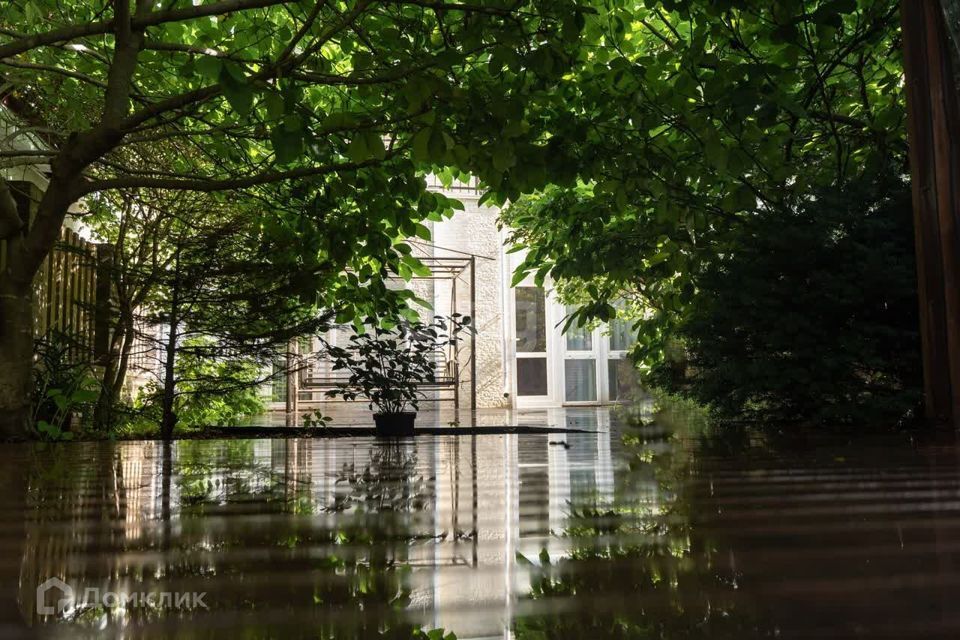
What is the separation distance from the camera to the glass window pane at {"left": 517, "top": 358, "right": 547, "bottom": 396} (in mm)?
12945

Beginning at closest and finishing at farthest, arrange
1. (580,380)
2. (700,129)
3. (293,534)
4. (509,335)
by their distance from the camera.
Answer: (293,534), (700,129), (509,335), (580,380)

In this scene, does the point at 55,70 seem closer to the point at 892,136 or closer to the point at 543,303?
the point at 892,136

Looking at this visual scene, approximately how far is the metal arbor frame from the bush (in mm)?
5832

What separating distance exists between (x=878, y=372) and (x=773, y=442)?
3.41 ft

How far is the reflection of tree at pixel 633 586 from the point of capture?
0.50 metres

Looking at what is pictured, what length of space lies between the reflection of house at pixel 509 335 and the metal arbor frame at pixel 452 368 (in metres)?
0.06

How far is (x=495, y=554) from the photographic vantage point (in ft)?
2.49

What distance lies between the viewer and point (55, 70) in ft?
9.32

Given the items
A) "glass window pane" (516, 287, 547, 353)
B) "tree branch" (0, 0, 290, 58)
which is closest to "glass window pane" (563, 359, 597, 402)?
"glass window pane" (516, 287, 547, 353)

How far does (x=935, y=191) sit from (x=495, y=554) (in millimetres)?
2932

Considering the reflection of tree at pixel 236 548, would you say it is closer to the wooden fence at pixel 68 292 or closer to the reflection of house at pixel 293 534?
the reflection of house at pixel 293 534

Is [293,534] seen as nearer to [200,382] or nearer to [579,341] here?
[200,382]

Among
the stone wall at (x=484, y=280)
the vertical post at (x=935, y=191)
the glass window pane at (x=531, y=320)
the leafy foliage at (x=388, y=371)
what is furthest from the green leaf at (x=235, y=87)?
the glass window pane at (x=531, y=320)

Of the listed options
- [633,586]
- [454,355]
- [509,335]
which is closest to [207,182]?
[633,586]
